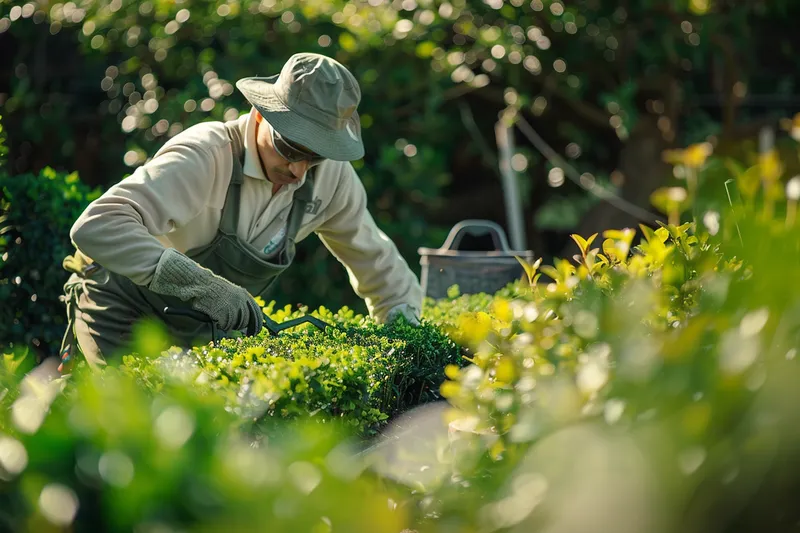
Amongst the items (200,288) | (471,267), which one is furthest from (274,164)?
(471,267)

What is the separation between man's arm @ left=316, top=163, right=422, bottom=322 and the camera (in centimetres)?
396

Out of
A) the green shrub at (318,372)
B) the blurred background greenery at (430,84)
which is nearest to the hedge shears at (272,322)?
the green shrub at (318,372)

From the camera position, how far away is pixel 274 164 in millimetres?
3344

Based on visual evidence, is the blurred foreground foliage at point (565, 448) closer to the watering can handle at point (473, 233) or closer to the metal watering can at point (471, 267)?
the metal watering can at point (471, 267)

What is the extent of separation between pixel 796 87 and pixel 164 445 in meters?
9.59

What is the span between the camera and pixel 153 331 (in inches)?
51.3

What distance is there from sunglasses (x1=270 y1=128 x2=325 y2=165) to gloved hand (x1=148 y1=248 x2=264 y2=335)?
56cm

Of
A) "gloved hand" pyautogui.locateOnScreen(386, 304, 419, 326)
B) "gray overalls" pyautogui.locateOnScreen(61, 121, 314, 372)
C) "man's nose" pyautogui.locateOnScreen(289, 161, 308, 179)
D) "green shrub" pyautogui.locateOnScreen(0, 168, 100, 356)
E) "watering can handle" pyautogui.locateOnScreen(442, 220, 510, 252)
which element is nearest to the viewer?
"man's nose" pyautogui.locateOnScreen(289, 161, 308, 179)

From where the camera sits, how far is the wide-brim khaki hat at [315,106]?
319 cm

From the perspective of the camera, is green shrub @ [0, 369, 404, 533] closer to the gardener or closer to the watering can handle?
the gardener

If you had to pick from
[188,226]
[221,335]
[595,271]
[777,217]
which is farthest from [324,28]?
[777,217]

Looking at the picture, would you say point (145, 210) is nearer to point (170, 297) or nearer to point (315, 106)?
point (170, 297)

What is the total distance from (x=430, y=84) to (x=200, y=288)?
14.3 ft

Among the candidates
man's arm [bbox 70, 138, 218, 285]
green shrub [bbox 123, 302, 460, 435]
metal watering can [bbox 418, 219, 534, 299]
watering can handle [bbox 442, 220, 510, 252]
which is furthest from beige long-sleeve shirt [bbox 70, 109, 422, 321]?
watering can handle [bbox 442, 220, 510, 252]
